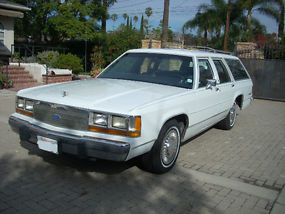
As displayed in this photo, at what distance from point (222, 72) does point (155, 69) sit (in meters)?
1.76

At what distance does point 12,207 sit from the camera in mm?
3480

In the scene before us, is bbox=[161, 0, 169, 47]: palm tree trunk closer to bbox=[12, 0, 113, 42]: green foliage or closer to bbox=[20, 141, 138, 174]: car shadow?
bbox=[12, 0, 113, 42]: green foliage

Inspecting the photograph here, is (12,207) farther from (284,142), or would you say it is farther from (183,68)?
(284,142)

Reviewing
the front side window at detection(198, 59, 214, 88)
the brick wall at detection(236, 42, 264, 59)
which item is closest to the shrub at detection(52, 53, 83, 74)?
the brick wall at detection(236, 42, 264, 59)

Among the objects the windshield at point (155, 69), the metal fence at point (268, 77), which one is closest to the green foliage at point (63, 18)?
the metal fence at point (268, 77)

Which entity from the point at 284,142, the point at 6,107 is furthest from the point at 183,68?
the point at 6,107

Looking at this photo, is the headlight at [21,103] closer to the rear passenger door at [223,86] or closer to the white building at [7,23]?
the rear passenger door at [223,86]

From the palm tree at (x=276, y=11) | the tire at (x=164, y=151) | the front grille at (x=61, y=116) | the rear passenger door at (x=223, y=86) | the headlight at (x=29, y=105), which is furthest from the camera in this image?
the palm tree at (x=276, y=11)

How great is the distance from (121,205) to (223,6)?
27.2 metres

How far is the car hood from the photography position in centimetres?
385

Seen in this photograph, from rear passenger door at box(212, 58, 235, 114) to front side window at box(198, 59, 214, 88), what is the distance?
23 centimetres

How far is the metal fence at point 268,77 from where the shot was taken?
13.6m

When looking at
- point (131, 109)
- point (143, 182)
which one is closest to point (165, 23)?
point (143, 182)

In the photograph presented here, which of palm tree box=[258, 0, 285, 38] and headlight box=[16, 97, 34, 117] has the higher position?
palm tree box=[258, 0, 285, 38]
